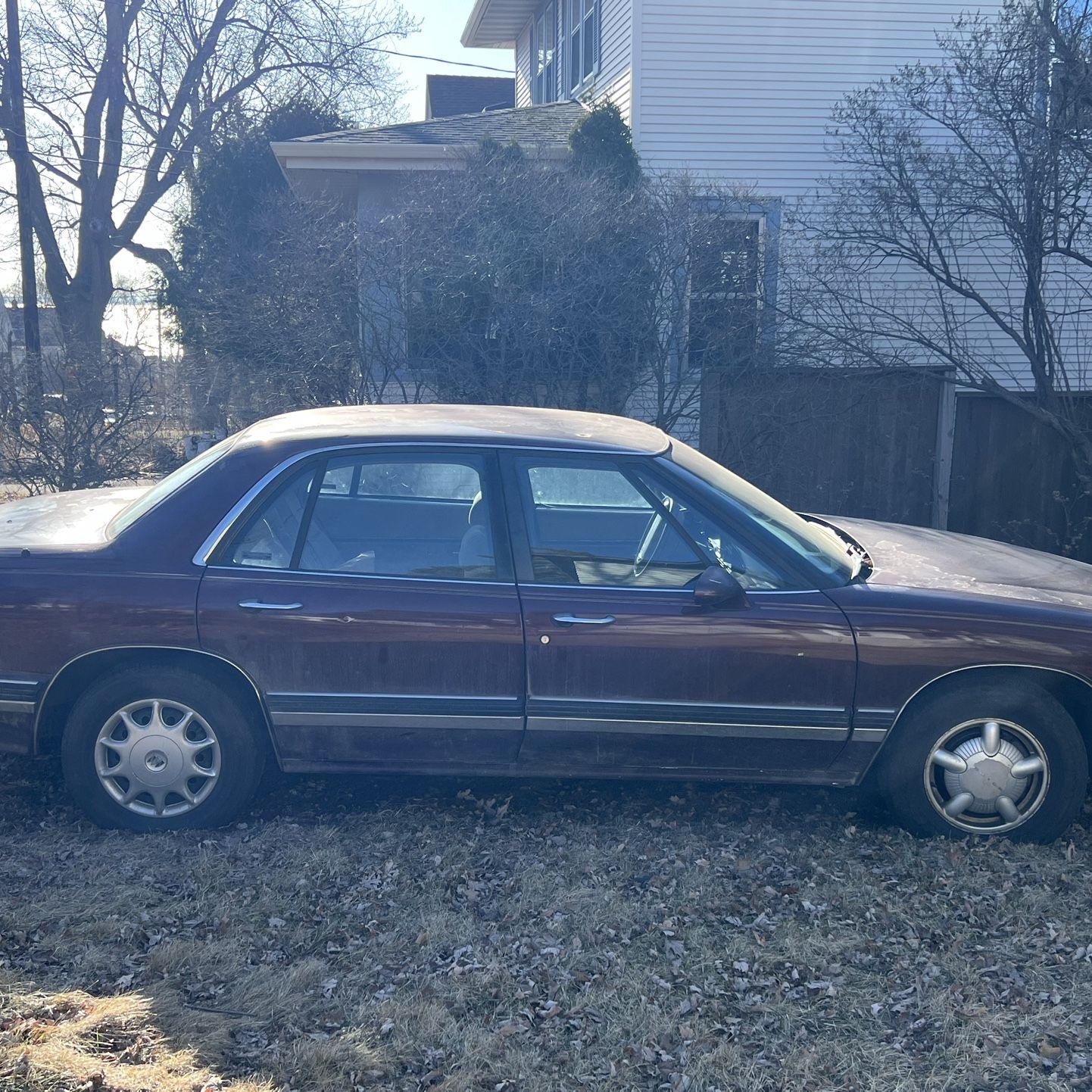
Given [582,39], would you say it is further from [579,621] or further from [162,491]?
[579,621]

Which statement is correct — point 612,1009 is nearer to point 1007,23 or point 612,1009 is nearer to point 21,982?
point 21,982

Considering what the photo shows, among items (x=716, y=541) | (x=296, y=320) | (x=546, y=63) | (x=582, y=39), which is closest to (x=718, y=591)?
(x=716, y=541)

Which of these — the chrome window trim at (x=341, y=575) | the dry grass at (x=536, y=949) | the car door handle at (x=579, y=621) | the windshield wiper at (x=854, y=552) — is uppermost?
the windshield wiper at (x=854, y=552)

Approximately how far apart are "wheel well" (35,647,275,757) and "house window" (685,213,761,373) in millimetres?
6594

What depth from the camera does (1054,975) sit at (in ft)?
12.5

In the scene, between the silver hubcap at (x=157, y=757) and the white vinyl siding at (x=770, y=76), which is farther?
the white vinyl siding at (x=770, y=76)

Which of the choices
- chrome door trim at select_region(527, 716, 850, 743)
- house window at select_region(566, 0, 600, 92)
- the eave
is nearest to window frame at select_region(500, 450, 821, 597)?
chrome door trim at select_region(527, 716, 850, 743)

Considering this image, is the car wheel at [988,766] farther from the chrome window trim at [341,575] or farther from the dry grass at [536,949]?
the chrome window trim at [341,575]

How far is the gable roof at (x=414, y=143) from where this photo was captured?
13.4m

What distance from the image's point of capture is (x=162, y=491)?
16.1 ft

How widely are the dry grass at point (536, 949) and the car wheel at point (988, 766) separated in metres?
0.11

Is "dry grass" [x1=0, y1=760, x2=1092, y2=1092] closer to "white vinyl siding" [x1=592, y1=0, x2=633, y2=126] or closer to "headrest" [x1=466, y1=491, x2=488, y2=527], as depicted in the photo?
"headrest" [x1=466, y1=491, x2=488, y2=527]

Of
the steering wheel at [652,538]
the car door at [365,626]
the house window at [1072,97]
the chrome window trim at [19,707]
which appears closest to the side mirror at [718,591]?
the steering wheel at [652,538]

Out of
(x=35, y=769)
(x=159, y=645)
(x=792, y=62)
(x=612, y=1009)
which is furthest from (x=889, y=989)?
(x=792, y=62)
